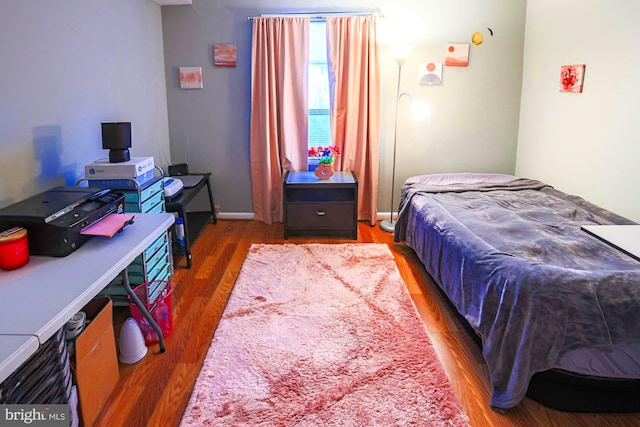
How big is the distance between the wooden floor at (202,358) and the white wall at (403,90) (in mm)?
1064

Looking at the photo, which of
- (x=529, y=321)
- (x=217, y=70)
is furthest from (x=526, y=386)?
(x=217, y=70)

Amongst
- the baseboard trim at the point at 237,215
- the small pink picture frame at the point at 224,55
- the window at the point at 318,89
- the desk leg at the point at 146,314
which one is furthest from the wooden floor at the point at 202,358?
the small pink picture frame at the point at 224,55

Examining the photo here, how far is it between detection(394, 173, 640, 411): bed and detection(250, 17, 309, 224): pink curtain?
1838 millimetres

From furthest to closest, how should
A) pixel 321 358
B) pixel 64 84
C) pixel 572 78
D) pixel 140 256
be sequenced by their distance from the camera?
pixel 572 78, pixel 64 84, pixel 140 256, pixel 321 358

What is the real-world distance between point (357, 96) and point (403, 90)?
441mm

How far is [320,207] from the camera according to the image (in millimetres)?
4043

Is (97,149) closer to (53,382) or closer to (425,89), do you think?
(53,382)

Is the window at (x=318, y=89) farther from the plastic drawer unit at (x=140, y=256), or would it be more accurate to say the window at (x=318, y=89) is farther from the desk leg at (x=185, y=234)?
the plastic drawer unit at (x=140, y=256)

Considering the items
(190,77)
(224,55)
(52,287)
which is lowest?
(52,287)

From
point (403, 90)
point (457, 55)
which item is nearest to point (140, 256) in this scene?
point (403, 90)

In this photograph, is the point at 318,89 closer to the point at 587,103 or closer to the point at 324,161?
the point at 324,161

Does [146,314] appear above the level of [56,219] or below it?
below

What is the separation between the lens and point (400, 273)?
11.2 feet

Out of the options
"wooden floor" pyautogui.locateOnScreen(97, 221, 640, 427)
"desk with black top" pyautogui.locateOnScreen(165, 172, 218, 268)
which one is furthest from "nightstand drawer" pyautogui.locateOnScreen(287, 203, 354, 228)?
"desk with black top" pyautogui.locateOnScreen(165, 172, 218, 268)
